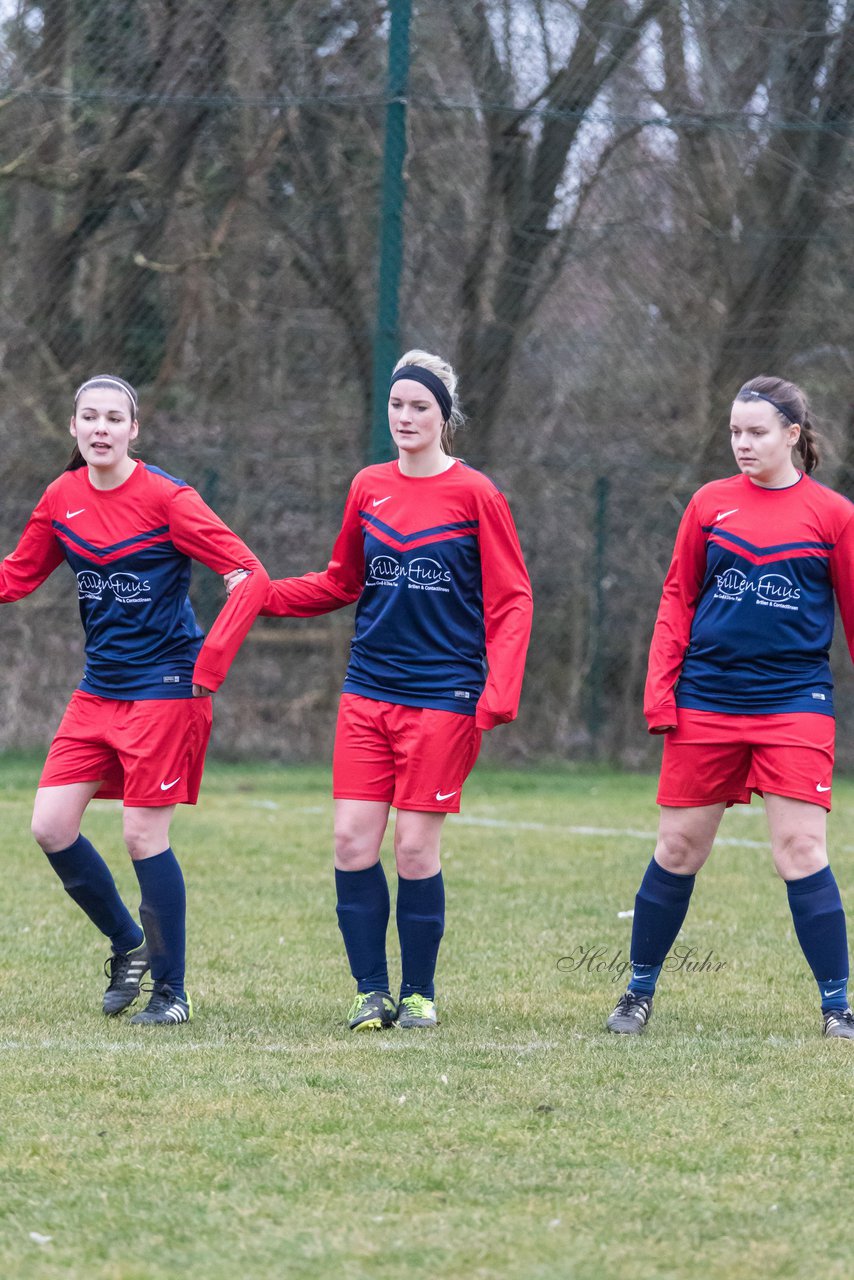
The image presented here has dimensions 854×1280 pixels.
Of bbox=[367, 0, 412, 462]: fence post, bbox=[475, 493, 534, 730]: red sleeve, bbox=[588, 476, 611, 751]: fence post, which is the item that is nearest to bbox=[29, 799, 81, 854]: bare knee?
bbox=[475, 493, 534, 730]: red sleeve

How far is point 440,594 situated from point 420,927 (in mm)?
924

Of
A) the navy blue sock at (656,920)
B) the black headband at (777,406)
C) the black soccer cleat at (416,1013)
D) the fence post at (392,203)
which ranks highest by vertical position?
the fence post at (392,203)

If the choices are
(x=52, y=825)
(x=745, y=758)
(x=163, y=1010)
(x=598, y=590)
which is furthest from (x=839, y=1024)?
(x=598, y=590)

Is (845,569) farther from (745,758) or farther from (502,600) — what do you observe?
(502,600)

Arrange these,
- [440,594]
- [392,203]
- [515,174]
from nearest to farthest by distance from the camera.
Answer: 1. [440,594]
2. [392,203]
3. [515,174]

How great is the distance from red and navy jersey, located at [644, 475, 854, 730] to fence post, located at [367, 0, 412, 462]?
6.38m

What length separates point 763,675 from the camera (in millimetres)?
4492

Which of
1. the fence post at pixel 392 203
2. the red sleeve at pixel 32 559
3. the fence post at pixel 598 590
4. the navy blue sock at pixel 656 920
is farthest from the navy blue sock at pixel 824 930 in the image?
the fence post at pixel 598 590

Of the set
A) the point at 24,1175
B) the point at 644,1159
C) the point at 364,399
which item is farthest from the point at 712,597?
the point at 364,399

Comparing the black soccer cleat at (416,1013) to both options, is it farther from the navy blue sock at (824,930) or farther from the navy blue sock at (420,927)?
the navy blue sock at (824,930)

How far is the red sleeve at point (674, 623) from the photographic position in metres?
4.56

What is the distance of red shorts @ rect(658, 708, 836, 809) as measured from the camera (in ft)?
14.6

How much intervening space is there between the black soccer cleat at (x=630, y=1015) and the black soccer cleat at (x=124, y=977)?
1.31 metres

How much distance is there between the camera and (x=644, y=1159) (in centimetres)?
326
